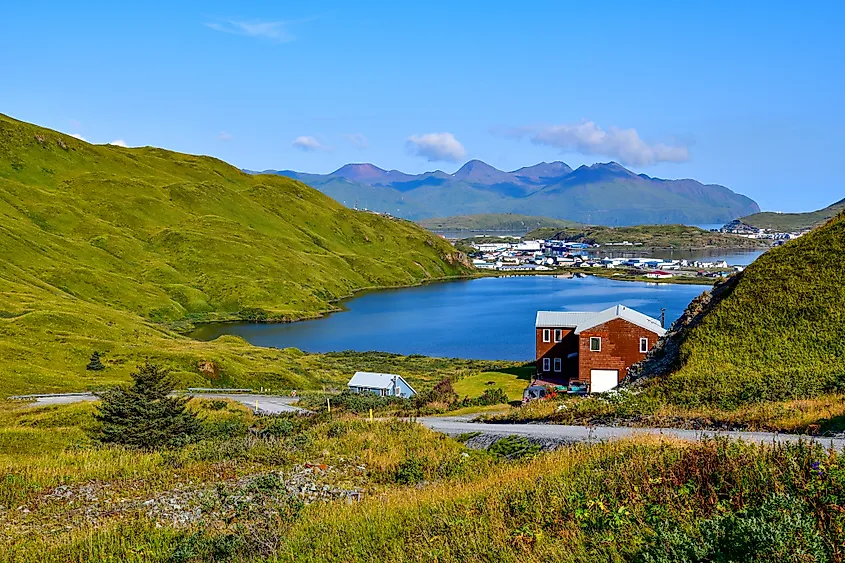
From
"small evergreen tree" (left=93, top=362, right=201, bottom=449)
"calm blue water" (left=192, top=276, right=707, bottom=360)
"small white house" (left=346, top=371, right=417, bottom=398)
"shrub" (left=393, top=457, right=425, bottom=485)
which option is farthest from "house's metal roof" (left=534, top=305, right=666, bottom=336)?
"calm blue water" (left=192, top=276, right=707, bottom=360)

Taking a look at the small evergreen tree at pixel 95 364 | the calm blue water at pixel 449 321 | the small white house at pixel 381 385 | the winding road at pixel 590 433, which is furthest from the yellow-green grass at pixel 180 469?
the calm blue water at pixel 449 321

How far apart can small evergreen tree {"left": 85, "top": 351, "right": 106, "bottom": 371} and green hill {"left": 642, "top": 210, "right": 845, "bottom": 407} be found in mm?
49632

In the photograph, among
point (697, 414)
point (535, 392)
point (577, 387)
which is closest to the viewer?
point (697, 414)

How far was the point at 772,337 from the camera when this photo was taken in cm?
2539

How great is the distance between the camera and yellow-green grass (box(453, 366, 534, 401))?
51.1 m

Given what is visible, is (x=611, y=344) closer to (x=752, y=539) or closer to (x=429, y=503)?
(x=429, y=503)

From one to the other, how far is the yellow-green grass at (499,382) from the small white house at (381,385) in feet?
13.9

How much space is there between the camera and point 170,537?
34.6 feet

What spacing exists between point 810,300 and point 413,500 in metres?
22.5

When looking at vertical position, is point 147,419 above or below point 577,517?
below

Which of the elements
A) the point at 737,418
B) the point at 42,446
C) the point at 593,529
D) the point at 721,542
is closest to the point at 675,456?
the point at 593,529

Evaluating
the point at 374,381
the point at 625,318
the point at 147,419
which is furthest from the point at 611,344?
the point at 147,419

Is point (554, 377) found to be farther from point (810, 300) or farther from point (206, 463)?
point (206, 463)

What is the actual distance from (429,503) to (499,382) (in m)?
45.8
